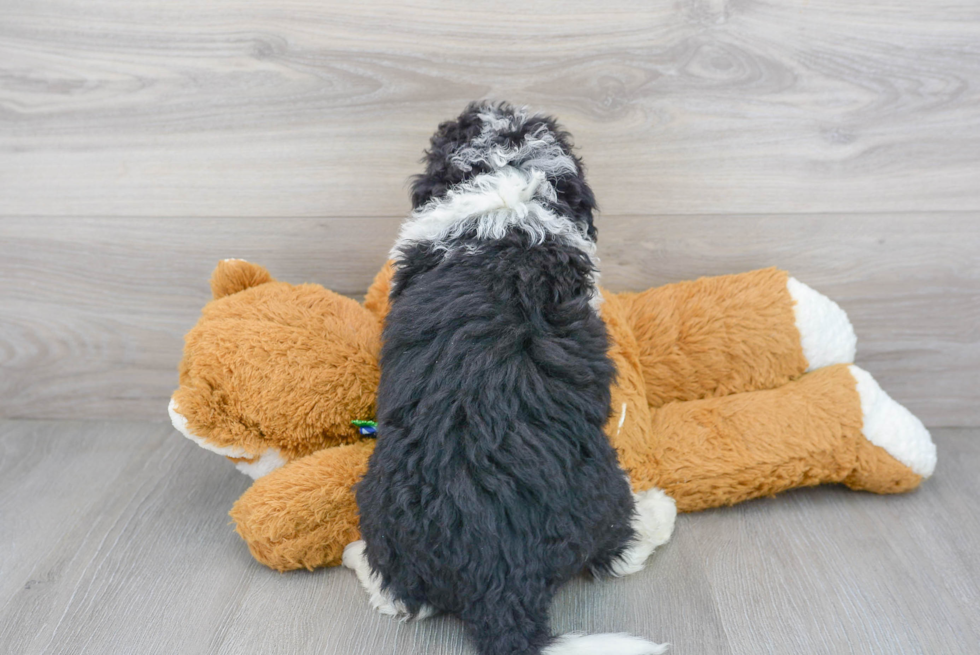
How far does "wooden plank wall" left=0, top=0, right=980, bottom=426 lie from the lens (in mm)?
1151

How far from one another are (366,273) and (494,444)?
23.4 inches

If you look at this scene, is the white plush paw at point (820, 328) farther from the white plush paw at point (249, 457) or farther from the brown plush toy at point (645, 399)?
the white plush paw at point (249, 457)

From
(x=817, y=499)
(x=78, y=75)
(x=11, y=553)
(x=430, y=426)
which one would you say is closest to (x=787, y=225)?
(x=817, y=499)

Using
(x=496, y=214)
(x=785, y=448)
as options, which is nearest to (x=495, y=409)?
(x=496, y=214)

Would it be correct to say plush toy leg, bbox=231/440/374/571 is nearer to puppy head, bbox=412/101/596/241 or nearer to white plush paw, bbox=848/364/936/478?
puppy head, bbox=412/101/596/241

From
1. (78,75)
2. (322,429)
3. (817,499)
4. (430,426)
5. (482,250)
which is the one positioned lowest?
(817,499)

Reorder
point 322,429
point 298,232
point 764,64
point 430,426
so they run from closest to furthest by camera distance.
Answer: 1. point 430,426
2. point 322,429
3. point 764,64
4. point 298,232

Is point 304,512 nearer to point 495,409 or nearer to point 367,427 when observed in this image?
point 367,427

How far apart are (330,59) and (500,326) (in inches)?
24.5

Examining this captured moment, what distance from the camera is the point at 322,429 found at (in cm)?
104

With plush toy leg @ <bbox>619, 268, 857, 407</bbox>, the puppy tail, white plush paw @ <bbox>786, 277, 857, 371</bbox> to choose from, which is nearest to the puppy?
the puppy tail

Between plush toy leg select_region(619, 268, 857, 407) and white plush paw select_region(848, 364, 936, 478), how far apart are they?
3.5 inches

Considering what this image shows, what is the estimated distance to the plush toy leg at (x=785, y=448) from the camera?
1070mm

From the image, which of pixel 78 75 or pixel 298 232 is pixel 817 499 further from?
pixel 78 75
